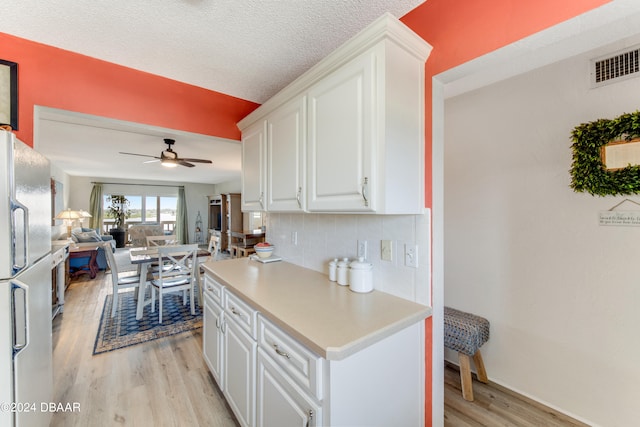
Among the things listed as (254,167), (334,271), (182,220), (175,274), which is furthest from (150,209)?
(334,271)

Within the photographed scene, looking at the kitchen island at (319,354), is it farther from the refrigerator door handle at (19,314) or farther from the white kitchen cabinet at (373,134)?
the refrigerator door handle at (19,314)

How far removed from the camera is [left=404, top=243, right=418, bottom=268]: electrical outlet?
1.34 m

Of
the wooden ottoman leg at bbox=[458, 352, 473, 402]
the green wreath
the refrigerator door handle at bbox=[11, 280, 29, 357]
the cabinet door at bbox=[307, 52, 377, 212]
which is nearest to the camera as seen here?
the refrigerator door handle at bbox=[11, 280, 29, 357]

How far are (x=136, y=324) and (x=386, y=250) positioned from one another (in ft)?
10.4

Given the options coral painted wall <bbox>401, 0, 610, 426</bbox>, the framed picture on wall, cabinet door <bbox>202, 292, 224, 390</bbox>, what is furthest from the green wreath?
the framed picture on wall

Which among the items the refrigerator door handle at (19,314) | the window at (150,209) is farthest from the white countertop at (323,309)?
the window at (150,209)

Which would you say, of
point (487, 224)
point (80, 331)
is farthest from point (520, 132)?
point (80, 331)

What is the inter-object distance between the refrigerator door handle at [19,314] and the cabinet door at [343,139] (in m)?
1.30

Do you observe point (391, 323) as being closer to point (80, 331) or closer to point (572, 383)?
point (572, 383)

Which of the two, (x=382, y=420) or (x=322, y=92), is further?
(x=322, y=92)

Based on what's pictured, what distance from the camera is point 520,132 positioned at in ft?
6.23

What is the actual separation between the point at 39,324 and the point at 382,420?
69.8 inches

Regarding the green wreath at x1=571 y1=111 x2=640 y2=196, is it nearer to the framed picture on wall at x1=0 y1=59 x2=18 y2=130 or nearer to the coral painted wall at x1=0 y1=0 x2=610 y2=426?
the coral painted wall at x1=0 y1=0 x2=610 y2=426

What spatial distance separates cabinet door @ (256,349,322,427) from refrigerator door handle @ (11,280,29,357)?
0.98 m
